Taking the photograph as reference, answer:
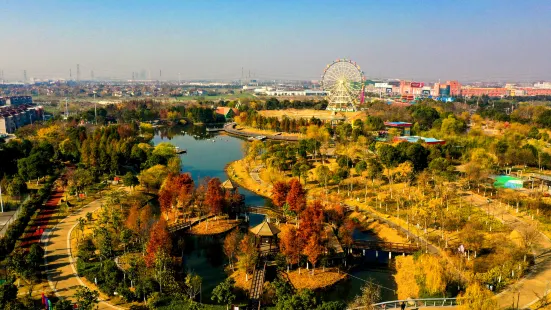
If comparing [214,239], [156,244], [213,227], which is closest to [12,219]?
[156,244]

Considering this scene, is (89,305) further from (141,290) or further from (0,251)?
(0,251)

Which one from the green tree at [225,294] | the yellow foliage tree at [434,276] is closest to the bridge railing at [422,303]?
the yellow foliage tree at [434,276]

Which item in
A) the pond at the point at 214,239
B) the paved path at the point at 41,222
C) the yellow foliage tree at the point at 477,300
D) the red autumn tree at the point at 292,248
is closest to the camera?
the yellow foliage tree at the point at 477,300

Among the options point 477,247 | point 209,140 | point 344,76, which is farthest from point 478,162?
point 344,76

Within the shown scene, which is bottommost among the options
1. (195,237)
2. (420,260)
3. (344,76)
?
(195,237)

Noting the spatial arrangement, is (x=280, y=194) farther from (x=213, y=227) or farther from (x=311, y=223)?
(x=311, y=223)

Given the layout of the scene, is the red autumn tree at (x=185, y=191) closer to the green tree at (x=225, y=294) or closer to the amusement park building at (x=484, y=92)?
the green tree at (x=225, y=294)

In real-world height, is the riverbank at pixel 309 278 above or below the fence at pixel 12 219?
below
